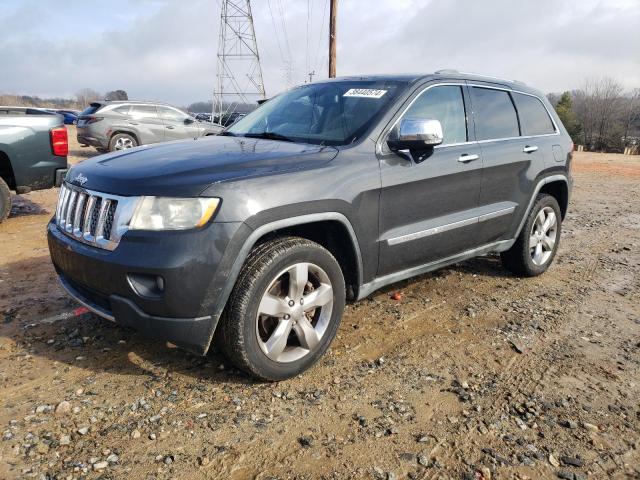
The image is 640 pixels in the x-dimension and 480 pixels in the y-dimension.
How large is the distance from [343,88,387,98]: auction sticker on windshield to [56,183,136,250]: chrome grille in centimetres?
189

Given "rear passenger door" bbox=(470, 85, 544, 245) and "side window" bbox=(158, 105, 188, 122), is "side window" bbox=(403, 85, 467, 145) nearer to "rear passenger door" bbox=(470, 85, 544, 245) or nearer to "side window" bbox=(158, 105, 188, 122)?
"rear passenger door" bbox=(470, 85, 544, 245)

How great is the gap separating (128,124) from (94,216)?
39.4ft

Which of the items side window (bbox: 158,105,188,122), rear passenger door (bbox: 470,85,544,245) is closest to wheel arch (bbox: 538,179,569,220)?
rear passenger door (bbox: 470,85,544,245)

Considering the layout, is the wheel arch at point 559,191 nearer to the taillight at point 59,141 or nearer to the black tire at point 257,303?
the black tire at point 257,303

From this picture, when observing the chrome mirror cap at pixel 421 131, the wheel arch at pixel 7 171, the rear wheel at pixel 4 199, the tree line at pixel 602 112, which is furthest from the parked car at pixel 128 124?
the tree line at pixel 602 112

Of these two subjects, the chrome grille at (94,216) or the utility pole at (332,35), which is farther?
the utility pole at (332,35)

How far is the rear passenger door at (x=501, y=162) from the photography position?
4.14 metres

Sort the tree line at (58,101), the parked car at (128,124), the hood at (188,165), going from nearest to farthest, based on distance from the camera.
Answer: the hood at (188,165) < the parked car at (128,124) < the tree line at (58,101)

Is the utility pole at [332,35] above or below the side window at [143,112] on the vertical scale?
above

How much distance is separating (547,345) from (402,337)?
3.33 ft

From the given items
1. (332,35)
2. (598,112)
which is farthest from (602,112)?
(332,35)

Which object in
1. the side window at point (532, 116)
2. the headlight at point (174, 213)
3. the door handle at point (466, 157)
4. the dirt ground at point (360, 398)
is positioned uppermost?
the side window at point (532, 116)

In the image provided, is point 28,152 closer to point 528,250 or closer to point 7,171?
point 7,171

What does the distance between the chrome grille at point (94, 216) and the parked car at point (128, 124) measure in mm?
10483
